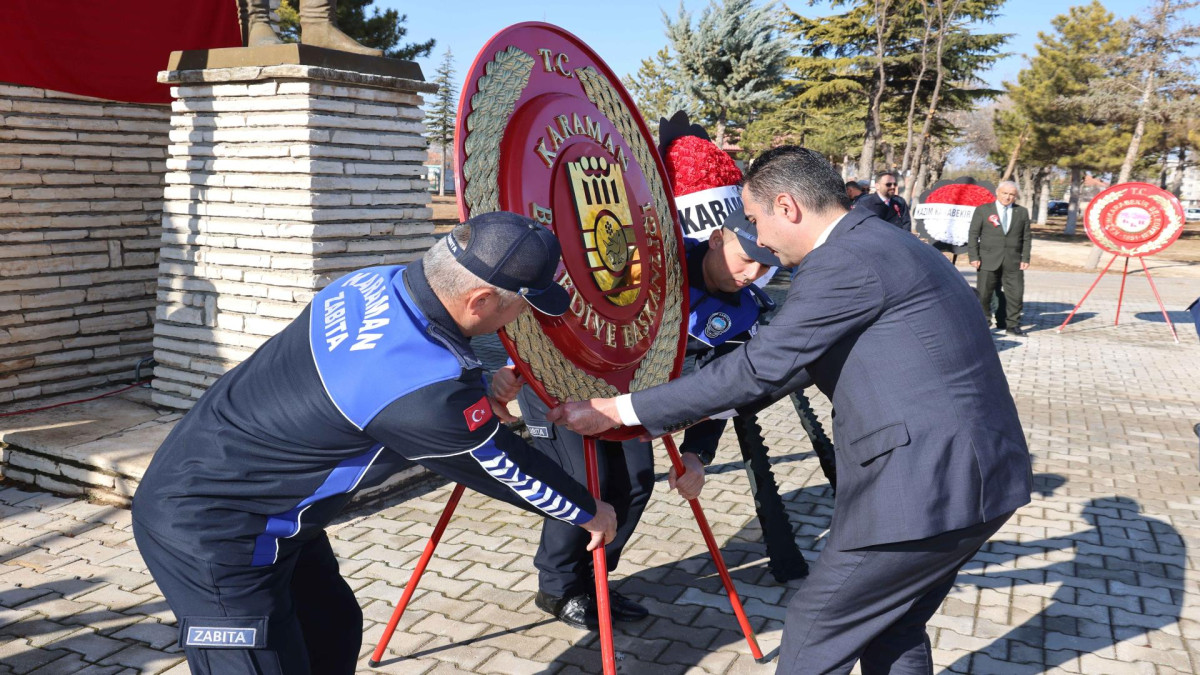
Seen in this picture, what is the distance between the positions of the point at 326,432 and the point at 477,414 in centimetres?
36

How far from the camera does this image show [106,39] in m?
5.96

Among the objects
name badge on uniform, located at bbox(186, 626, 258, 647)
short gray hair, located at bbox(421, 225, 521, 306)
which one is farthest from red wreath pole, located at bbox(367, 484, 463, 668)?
short gray hair, located at bbox(421, 225, 521, 306)

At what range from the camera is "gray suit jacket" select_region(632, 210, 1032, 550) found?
233 cm

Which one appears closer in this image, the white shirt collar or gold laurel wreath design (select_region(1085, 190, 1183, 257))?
the white shirt collar

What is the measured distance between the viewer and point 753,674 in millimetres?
3570

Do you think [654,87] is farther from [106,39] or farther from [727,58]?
[106,39]

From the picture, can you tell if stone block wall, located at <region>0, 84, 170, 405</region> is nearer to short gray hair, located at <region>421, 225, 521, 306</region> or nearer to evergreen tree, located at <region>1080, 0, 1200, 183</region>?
short gray hair, located at <region>421, 225, 521, 306</region>

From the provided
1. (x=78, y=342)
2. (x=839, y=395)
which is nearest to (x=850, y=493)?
(x=839, y=395)

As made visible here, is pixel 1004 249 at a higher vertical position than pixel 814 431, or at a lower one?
higher

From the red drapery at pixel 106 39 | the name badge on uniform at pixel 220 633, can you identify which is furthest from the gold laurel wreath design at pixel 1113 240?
the name badge on uniform at pixel 220 633

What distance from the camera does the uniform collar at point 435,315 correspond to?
218 cm

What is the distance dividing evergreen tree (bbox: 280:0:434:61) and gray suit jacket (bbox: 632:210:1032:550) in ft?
66.0

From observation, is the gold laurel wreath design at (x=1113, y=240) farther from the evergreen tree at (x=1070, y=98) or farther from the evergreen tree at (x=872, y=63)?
the evergreen tree at (x=1070, y=98)

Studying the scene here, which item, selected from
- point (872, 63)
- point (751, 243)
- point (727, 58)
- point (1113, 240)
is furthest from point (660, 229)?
point (872, 63)
